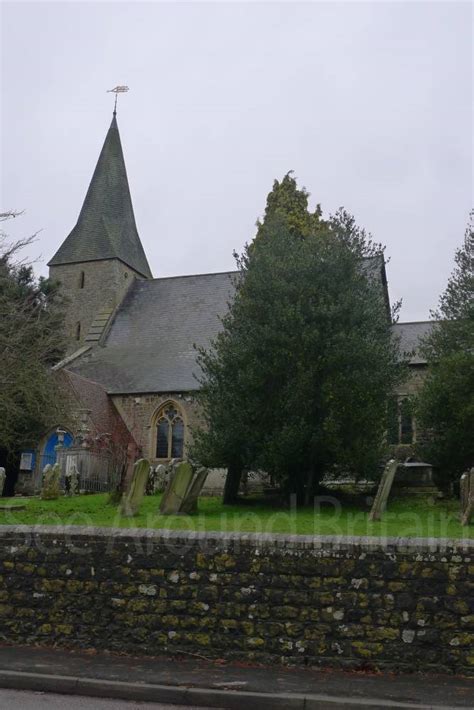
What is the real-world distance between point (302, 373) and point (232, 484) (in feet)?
10.6

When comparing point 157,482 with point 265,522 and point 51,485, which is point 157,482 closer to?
point 51,485

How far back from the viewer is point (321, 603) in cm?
781

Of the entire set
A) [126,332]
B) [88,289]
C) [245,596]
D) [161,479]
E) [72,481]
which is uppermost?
[88,289]

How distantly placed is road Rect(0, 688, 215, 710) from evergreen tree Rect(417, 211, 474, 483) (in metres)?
12.4

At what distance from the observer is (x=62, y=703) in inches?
274

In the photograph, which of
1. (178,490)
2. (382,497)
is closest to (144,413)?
(178,490)

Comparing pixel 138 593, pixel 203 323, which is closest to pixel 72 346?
pixel 203 323

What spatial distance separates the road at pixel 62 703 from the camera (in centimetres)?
677

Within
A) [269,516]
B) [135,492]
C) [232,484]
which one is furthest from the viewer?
[232,484]

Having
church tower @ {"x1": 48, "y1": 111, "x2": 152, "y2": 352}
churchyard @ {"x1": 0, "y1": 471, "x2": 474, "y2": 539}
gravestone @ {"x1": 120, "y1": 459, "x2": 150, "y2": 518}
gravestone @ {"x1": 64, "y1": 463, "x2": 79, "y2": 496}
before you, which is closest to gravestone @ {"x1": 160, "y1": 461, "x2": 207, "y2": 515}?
churchyard @ {"x1": 0, "y1": 471, "x2": 474, "y2": 539}

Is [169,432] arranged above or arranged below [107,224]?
below

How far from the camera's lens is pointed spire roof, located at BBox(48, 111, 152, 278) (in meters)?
37.9

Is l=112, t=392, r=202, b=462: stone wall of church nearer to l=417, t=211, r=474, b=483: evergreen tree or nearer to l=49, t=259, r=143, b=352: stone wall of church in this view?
l=49, t=259, r=143, b=352: stone wall of church

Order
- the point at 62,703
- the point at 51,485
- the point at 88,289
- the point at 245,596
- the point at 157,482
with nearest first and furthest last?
the point at 62,703, the point at 245,596, the point at 51,485, the point at 157,482, the point at 88,289
